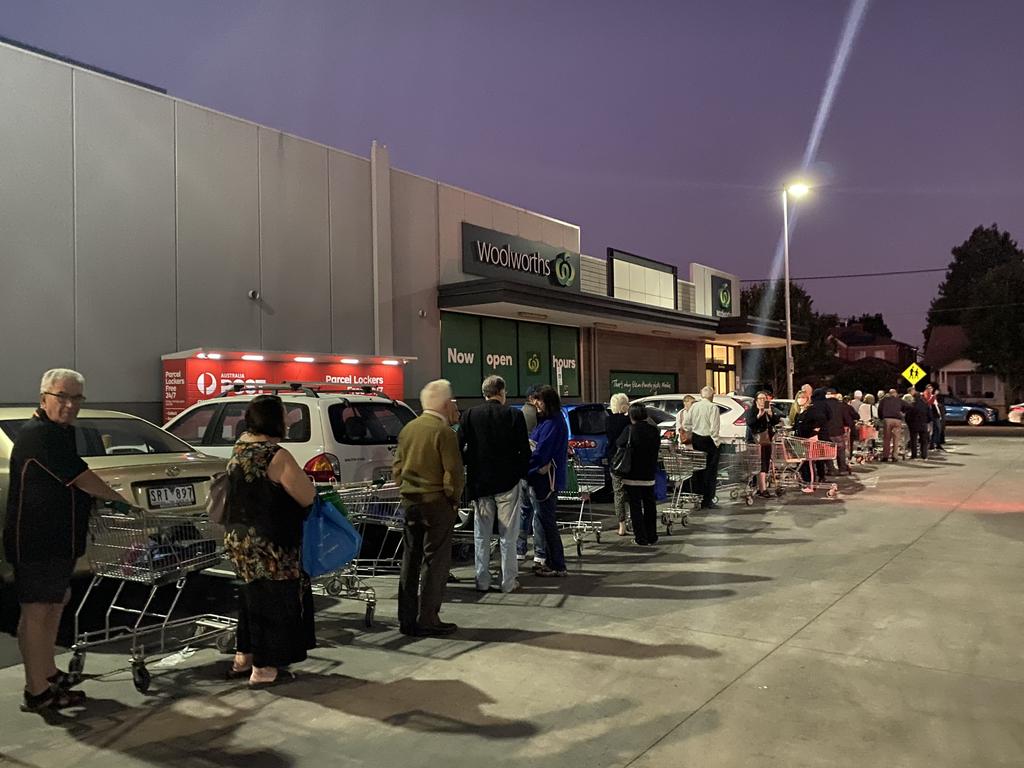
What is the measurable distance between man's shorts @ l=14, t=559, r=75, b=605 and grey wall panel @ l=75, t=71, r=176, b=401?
31.6 feet

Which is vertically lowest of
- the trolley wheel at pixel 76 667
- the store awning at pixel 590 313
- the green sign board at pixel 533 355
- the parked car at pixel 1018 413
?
the trolley wheel at pixel 76 667

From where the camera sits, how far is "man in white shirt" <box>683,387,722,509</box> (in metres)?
11.8

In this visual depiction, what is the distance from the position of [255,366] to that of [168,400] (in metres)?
1.54

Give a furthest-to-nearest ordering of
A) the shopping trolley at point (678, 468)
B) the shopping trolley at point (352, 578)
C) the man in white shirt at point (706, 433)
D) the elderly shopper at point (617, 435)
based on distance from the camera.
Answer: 1. the man in white shirt at point (706, 433)
2. the shopping trolley at point (678, 468)
3. the elderly shopper at point (617, 435)
4. the shopping trolley at point (352, 578)

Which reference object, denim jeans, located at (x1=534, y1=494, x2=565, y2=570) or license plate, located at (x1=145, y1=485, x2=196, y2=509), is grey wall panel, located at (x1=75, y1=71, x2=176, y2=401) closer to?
license plate, located at (x1=145, y1=485, x2=196, y2=509)

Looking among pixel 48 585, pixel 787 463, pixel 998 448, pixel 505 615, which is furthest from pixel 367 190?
pixel 998 448

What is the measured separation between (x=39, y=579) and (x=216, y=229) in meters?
11.8

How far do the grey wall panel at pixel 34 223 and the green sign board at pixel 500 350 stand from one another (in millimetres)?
11043

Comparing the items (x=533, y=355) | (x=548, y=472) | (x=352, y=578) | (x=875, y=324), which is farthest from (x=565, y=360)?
(x=875, y=324)

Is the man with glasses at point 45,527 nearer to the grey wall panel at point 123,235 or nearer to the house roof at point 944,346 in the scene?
the grey wall panel at point 123,235

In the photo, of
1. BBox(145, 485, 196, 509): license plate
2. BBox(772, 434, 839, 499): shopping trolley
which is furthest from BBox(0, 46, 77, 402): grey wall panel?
BBox(772, 434, 839, 499): shopping trolley

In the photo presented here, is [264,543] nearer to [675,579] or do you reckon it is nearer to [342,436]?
[342,436]

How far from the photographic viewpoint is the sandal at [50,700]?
14.5ft

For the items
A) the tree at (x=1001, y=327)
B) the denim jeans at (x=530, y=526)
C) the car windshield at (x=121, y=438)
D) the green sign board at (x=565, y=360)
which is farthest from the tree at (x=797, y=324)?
the car windshield at (x=121, y=438)
